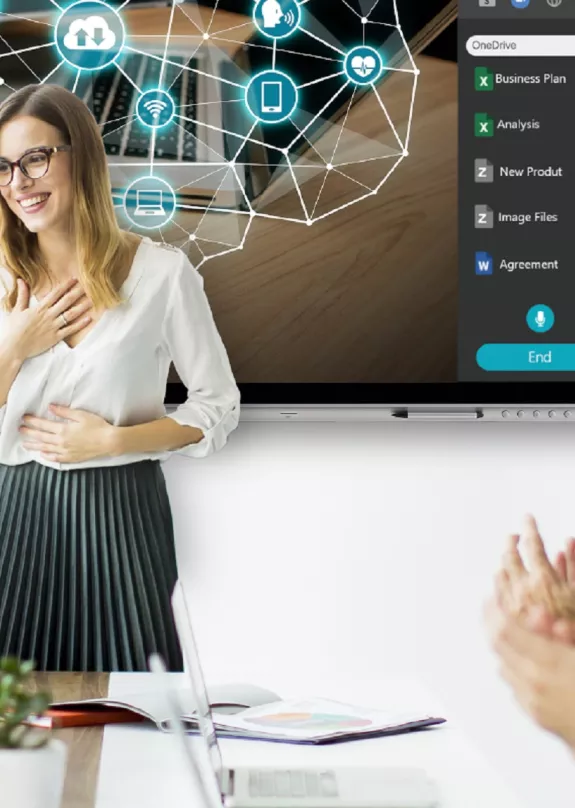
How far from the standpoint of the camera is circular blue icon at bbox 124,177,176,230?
2062mm

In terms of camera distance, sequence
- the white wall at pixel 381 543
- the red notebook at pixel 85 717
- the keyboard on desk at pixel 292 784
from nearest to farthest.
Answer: the keyboard on desk at pixel 292 784, the red notebook at pixel 85 717, the white wall at pixel 381 543

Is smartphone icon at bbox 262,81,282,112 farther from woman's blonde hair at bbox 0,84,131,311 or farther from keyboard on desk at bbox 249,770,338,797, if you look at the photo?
keyboard on desk at bbox 249,770,338,797

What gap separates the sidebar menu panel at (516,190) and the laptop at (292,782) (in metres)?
1.10

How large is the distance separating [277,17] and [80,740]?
1493 millimetres

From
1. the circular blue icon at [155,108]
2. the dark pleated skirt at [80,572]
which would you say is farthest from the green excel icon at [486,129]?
the dark pleated skirt at [80,572]

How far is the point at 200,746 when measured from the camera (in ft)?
4.17

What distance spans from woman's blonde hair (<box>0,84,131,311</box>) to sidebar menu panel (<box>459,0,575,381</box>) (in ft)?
2.42

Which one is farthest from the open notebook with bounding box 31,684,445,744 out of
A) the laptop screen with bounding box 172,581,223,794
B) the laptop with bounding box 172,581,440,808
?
the laptop screen with bounding box 172,581,223,794

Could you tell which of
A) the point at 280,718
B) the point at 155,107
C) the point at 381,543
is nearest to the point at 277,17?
the point at 155,107

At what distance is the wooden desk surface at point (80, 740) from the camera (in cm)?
108

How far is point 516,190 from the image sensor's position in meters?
2.07

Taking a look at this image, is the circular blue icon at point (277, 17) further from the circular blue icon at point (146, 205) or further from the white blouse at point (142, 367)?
the white blouse at point (142, 367)

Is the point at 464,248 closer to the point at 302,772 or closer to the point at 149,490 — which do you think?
the point at 149,490

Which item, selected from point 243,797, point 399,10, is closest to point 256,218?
point 399,10
